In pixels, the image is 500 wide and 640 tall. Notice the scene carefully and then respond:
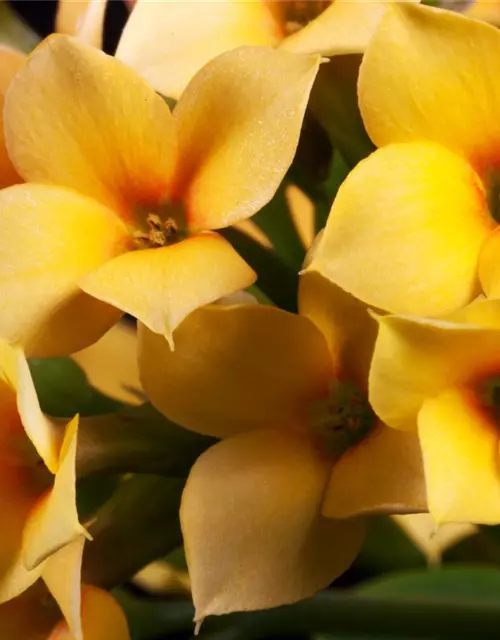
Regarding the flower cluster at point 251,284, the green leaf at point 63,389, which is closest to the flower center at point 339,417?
the flower cluster at point 251,284

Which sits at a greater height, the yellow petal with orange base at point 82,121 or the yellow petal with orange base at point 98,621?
the yellow petal with orange base at point 82,121

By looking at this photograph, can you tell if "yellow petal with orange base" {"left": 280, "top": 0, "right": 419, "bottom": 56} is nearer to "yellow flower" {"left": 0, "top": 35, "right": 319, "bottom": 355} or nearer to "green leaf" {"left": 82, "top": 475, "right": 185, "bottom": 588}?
"yellow flower" {"left": 0, "top": 35, "right": 319, "bottom": 355}

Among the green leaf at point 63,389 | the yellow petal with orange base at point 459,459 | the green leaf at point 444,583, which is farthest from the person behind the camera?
the green leaf at point 444,583

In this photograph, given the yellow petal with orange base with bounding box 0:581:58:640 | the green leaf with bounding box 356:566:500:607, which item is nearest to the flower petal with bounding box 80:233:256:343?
the yellow petal with orange base with bounding box 0:581:58:640

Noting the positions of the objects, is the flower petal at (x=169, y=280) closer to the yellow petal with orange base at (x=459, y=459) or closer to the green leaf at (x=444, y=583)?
the yellow petal with orange base at (x=459, y=459)

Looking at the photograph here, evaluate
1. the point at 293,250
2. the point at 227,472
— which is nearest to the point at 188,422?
the point at 227,472

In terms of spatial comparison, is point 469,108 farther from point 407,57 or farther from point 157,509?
point 157,509

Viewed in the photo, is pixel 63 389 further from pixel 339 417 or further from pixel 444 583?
pixel 444 583
